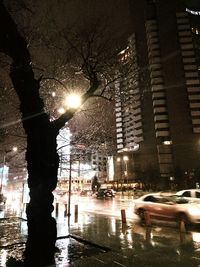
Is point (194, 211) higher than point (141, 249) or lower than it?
higher

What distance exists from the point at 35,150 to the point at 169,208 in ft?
29.5

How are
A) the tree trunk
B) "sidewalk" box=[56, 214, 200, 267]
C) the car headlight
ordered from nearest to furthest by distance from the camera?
"sidewalk" box=[56, 214, 200, 267] < the tree trunk < the car headlight

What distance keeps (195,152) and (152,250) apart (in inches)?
3767

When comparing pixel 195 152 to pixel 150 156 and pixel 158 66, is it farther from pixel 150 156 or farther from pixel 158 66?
pixel 158 66

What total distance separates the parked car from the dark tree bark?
7.86 meters

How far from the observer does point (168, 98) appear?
10531 centimetres

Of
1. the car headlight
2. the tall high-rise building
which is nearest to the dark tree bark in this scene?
the car headlight

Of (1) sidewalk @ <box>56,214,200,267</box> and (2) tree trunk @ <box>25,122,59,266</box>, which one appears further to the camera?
(2) tree trunk @ <box>25,122,59,266</box>

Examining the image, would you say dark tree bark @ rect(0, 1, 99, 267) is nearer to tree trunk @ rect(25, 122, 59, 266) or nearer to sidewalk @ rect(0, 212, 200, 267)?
tree trunk @ rect(25, 122, 59, 266)

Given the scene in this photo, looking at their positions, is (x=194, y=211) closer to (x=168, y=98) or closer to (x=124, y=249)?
(x=124, y=249)

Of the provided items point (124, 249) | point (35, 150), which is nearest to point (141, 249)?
point (124, 249)

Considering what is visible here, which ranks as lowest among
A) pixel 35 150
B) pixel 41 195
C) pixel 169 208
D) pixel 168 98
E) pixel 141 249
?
pixel 141 249

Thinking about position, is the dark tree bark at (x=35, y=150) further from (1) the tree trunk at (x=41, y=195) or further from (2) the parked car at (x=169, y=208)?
(2) the parked car at (x=169, y=208)

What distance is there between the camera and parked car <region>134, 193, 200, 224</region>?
13.2m
